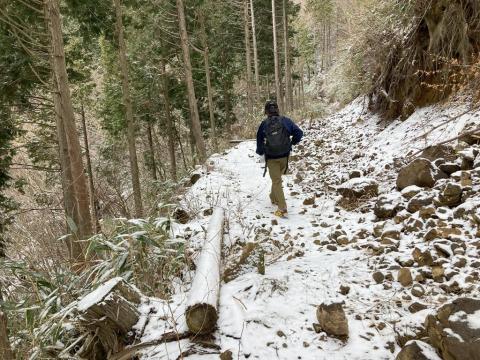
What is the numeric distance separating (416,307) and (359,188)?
2.98 metres

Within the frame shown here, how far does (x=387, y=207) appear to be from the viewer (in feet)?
15.7

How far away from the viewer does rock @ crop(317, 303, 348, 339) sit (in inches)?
112

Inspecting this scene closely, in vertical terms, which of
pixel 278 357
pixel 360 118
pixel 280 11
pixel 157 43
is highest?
pixel 280 11

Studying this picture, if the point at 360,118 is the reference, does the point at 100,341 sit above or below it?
below

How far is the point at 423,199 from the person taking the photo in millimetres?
4562

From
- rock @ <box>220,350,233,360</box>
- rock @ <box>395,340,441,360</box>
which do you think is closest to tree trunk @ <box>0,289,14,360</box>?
rock @ <box>220,350,233,360</box>

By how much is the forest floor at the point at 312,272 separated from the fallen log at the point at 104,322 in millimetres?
214

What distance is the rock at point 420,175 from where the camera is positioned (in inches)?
193

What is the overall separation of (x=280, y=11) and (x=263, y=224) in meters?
23.9

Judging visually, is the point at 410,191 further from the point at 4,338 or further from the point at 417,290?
the point at 4,338

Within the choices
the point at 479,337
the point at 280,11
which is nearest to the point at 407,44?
the point at 479,337

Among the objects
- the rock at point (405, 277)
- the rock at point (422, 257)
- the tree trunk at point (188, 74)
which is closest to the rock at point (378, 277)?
the rock at point (405, 277)

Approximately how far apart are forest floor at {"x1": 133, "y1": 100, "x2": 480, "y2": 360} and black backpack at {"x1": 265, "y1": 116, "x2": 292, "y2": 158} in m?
1.02

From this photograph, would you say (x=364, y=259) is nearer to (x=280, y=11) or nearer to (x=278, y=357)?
(x=278, y=357)
